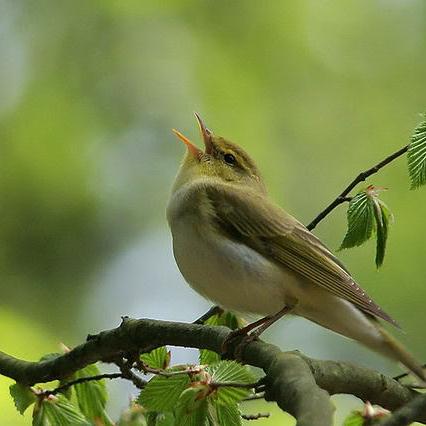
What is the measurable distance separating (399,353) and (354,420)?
92cm

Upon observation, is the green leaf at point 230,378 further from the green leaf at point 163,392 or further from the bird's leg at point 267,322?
the bird's leg at point 267,322

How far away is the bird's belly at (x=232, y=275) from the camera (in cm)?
370

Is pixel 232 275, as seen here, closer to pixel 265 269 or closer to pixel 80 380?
pixel 265 269

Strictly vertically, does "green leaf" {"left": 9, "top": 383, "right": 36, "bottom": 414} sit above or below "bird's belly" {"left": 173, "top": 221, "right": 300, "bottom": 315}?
below

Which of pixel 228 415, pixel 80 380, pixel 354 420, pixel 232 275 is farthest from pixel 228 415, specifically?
pixel 232 275

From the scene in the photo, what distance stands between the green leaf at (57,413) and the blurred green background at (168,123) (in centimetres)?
320

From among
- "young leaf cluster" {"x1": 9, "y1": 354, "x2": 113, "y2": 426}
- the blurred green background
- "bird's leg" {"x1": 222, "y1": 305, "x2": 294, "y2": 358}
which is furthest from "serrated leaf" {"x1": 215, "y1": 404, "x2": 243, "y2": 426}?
the blurred green background

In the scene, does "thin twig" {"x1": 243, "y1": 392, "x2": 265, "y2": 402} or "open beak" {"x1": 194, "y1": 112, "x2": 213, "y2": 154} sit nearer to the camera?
"thin twig" {"x1": 243, "y1": 392, "x2": 265, "y2": 402}

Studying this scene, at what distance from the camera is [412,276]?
633cm

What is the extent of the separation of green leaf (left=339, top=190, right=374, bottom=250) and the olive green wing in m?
0.49

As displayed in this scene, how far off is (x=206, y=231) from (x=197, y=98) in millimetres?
4130

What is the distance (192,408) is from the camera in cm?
250

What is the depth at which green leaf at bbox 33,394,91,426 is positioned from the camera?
2912mm

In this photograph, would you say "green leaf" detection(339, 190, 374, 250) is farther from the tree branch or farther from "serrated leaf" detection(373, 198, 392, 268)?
the tree branch
